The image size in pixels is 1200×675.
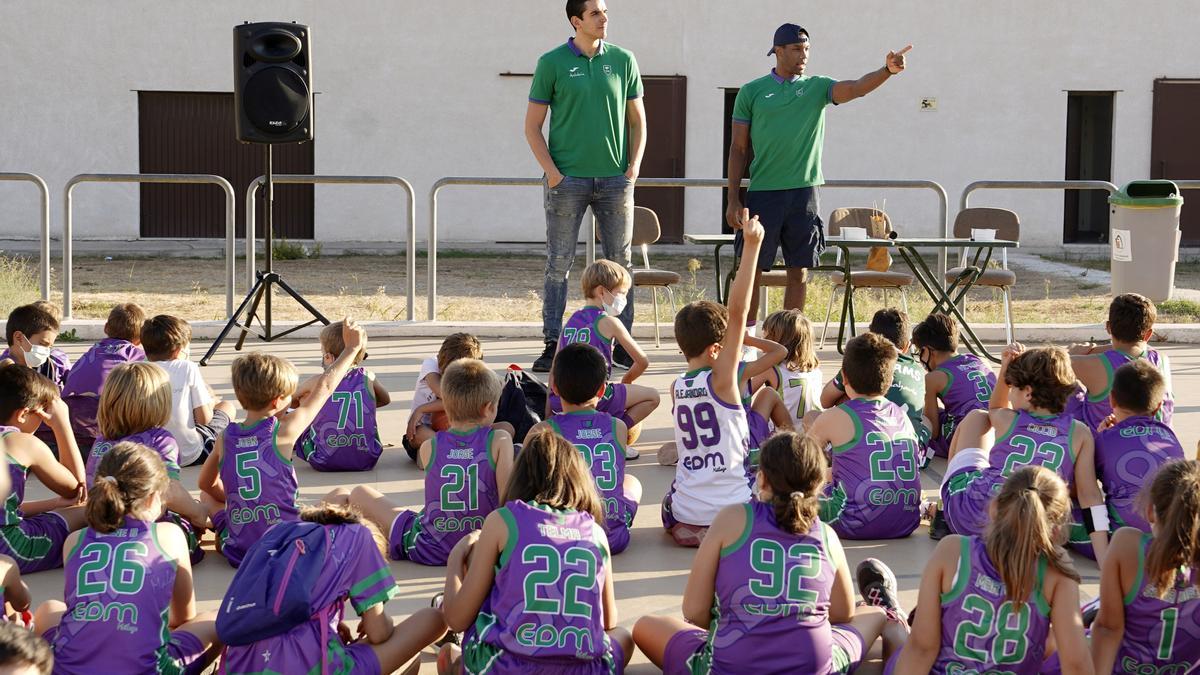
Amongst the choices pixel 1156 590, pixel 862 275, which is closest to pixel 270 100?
pixel 862 275

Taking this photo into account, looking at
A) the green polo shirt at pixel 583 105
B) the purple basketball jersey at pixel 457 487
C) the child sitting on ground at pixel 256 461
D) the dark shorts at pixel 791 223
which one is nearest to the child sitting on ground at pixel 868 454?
the purple basketball jersey at pixel 457 487

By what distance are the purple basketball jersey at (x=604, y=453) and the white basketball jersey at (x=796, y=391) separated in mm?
1542

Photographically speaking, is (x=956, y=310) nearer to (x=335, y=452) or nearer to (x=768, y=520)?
(x=335, y=452)

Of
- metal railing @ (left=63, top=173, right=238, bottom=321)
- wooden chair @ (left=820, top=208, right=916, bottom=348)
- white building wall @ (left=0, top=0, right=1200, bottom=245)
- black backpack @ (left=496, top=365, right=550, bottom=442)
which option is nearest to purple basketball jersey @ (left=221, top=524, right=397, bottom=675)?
black backpack @ (left=496, top=365, right=550, bottom=442)

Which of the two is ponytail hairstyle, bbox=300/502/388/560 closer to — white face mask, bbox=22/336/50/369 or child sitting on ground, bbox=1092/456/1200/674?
child sitting on ground, bbox=1092/456/1200/674

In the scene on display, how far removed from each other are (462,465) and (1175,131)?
675 inches

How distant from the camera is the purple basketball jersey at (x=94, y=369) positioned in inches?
239

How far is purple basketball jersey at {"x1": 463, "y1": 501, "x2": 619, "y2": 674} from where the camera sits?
3645 millimetres

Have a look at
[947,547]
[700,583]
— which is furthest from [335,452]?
[947,547]

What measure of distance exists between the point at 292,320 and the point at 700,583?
830 cm

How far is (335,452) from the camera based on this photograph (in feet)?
20.7

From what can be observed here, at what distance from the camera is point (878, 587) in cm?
425

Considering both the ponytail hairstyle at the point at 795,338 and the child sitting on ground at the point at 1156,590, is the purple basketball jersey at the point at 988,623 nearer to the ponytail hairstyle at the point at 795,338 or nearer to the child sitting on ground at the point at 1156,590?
the child sitting on ground at the point at 1156,590

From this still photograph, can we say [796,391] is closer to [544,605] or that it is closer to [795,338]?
[795,338]
